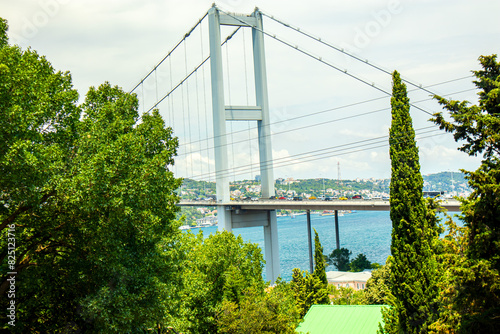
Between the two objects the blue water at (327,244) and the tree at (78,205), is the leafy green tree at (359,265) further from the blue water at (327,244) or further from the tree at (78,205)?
the tree at (78,205)

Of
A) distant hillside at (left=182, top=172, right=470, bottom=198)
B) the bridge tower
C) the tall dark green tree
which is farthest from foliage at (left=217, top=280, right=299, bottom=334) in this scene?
distant hillside at (left=182, top=172, right=470, bottom=198)

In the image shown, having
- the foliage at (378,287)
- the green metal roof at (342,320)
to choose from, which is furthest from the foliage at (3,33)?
the foliage at (378,287)

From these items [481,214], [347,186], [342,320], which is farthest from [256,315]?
[347,186]

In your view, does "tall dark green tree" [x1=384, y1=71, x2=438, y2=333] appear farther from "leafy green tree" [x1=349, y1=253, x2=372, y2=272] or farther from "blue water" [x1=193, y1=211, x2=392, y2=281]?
"blue water" [x1=193, y1=211, x2=392, y2=281]

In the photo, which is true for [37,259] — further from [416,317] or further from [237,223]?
[237,223]

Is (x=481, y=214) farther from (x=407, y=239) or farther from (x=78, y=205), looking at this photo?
(x=78, y=205)

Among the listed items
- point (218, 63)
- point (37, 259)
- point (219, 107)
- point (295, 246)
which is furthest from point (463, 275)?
point (295, 246)
